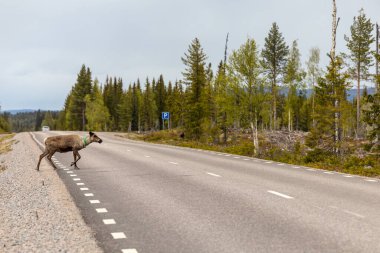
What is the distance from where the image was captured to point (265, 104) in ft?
103

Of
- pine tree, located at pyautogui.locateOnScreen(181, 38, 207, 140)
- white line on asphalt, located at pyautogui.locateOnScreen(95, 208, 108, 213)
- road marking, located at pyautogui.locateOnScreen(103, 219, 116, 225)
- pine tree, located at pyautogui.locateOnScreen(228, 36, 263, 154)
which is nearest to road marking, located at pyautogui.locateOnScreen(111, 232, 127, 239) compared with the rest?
road marking, located at pyautogui.locateOnScreen(103, 219, 116, 225)

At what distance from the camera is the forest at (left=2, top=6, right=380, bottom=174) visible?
24312 millimetres

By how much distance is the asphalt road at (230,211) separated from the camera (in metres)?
6.69

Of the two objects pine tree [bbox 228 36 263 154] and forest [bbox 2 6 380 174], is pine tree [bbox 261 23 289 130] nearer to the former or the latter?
forest [bbox 2 6 380 174]

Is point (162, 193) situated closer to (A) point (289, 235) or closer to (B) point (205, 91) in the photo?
(A) point (289, 235)

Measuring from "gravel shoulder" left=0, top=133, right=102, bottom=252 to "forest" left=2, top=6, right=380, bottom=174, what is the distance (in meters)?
14.4

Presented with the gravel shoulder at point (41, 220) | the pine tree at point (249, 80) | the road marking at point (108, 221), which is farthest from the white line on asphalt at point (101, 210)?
the pine tree at point (249, 80)

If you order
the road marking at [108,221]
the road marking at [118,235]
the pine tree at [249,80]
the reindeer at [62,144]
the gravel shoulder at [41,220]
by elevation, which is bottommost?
the gravel shoulder at [41,220]

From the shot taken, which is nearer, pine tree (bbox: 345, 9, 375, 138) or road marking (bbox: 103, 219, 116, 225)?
road marking (bbox: 103, 219, 116, 225)

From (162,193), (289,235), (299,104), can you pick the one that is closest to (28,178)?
(162,193)

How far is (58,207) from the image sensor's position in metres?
10.1

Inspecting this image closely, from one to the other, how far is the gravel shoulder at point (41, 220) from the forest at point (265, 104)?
14.4 m

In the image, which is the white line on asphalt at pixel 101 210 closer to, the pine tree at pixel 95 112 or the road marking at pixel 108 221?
the road marking at pixel 108 221

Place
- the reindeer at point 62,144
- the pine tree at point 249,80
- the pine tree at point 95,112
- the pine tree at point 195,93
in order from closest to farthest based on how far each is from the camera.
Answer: the reindeer at point 62,144, the pine tree at point 249,80, the pine tree at point 195,93, the pine tree at point 95,112
